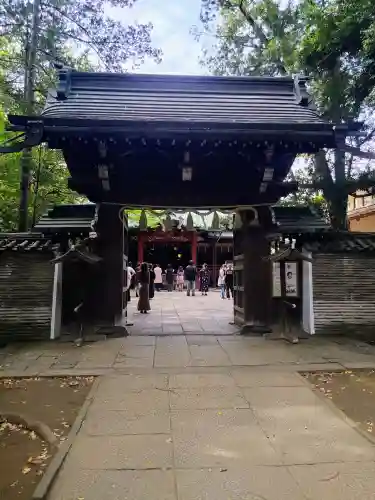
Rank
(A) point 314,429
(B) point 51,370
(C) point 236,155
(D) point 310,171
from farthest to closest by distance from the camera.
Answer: (D) point 310,171
(C) point 236,155
(B) point 51,370
(A) point 314,429

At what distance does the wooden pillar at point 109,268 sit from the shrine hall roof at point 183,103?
90.0 inches

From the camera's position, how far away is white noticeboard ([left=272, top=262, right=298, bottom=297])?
9398 mm

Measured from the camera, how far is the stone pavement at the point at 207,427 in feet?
10.2

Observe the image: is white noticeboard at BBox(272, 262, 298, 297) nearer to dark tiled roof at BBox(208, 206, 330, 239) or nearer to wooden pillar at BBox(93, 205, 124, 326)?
dark tiled roof at BBox(208, 206, 330, 239)

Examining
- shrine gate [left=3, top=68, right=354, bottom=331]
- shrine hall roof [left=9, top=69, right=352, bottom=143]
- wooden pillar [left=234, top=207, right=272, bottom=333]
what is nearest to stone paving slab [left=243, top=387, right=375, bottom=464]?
wooden pillar [left=234, top=207, right=272, bottom=333]

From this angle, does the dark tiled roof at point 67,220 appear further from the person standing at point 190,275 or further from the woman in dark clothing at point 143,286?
the person standing at point 190,275

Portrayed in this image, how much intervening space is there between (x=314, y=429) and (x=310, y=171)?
14.5 metres

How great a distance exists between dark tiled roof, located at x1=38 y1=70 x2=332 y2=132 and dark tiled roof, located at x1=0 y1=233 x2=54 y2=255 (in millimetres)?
2813

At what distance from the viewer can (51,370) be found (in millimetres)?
6551

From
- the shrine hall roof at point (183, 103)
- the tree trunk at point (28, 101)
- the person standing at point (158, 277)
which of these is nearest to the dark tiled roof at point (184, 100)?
the shrine hall roof at point (183, 103)

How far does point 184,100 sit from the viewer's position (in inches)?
383

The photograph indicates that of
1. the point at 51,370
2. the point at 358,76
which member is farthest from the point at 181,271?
the point at 51,370

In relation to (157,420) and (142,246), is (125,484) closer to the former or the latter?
(157,420)

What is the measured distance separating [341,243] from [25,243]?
290 inches
